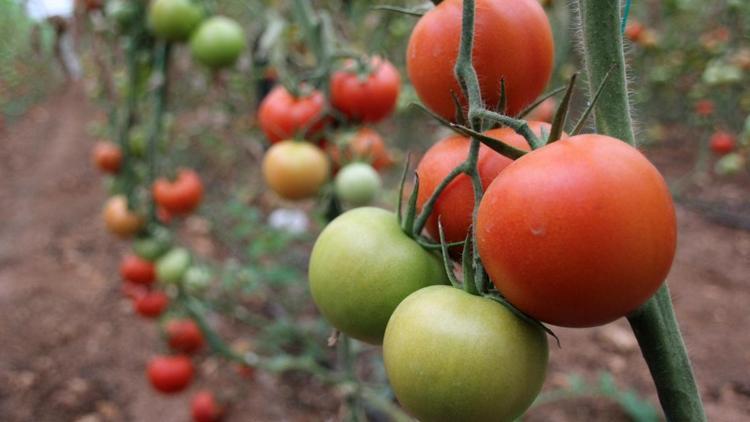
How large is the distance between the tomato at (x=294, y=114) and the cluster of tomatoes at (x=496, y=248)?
56 centimetres

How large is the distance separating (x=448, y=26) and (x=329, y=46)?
0.62 m

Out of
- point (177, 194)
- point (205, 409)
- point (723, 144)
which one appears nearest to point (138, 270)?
point (177, 194)

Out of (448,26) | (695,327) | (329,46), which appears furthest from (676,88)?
(448,26)

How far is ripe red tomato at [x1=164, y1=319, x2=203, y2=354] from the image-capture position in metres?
1.69

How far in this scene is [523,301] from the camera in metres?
0.36

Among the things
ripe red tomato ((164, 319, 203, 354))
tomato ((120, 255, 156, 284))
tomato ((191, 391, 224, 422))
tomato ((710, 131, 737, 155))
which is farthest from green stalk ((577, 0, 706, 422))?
tomato ((710, 131, 737, 155))

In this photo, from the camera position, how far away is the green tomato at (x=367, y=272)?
454mm

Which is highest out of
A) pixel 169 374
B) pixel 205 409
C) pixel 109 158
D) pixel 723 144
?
pixel 109 158

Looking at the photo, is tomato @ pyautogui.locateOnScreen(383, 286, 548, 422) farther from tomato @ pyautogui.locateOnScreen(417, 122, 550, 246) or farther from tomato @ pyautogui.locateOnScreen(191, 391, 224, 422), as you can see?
tomato @ pyautogui.locateOnScreen(191, 391, 224, 422)

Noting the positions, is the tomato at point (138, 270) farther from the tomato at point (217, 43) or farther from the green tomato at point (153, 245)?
the tomato at point (217, 43)

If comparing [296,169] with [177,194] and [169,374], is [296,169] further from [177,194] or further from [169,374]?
[169,374]

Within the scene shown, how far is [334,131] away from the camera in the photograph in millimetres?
1113

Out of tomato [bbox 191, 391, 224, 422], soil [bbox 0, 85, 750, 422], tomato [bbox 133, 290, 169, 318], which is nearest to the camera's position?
tomato [bbox 133, 290, 169, 318]

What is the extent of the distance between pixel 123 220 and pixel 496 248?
134 cm
